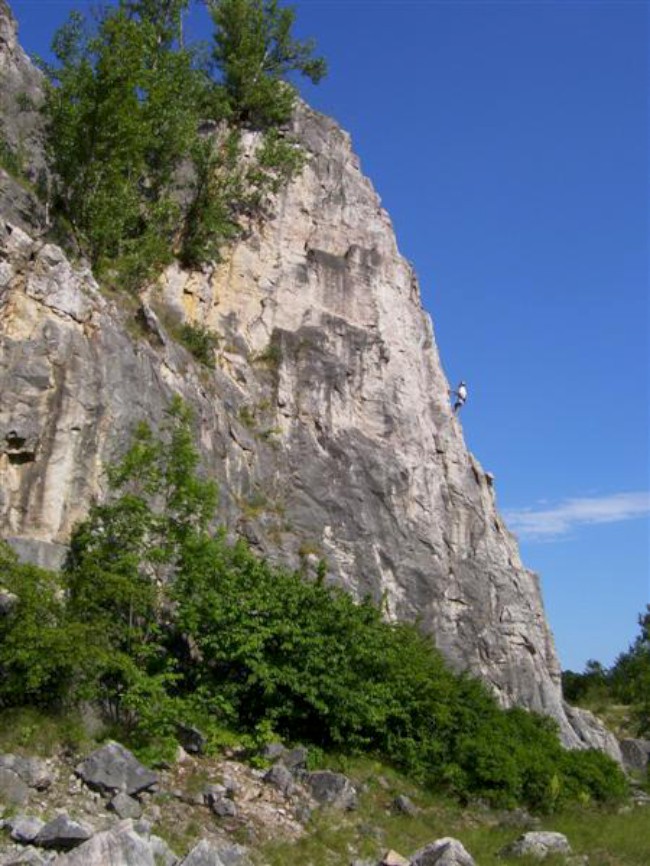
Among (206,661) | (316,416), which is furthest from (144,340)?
(206,661)

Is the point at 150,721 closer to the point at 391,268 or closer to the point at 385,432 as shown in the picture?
the point at 385,432

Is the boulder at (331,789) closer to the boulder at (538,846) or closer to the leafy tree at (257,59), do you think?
the boulder at (538,846)

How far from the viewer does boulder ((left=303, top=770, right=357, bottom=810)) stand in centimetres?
1523

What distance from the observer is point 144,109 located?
2653 cm

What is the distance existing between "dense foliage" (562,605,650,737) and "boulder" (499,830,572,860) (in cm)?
2288

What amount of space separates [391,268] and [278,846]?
950 inches

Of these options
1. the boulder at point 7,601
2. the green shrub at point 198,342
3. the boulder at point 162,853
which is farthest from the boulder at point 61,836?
the green shrub at point 198,342

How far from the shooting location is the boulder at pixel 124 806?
41.5ft

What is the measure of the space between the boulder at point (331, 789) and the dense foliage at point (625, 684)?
24.0m

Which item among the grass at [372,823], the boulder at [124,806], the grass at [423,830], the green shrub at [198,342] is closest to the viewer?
the boulder at [124,806]

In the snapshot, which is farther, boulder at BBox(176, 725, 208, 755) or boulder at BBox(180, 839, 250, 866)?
A: boulder at BBox(176, 725, 208, 755)

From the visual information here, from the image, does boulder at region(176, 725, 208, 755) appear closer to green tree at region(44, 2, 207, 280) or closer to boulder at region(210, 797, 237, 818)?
boulder at region(210, 797, 237, 818)

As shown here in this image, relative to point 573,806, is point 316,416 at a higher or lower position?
higher

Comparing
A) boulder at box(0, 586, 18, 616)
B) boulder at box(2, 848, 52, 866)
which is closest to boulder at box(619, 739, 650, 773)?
boulder at box(0, 586, 18, 616)
